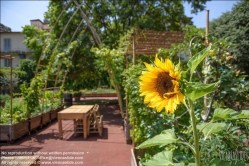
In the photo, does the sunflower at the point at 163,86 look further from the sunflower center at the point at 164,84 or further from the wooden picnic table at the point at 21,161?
the wooden picnic table at the point at 21,161

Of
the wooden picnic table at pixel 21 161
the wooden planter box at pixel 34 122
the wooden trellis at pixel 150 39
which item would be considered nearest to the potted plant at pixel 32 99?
the wooden planter box at pixel 34 122

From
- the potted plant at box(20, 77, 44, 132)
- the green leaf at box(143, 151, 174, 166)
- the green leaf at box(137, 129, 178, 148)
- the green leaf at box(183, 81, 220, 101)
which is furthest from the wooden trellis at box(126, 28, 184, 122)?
the green leaf at box(183, 81, 220, 101)

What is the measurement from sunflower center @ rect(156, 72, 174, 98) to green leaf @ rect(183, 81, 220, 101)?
0.26 ft

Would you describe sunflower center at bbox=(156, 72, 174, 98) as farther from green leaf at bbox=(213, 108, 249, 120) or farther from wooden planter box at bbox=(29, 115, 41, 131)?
wooden planter box at bbox=(29, 115, 41, 131)

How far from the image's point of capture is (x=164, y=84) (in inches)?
45.9

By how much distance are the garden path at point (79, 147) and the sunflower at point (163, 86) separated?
302 cm

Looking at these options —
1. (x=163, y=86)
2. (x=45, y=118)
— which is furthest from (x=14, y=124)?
(x=163, y=86)

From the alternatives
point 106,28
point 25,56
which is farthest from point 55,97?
point 25,56

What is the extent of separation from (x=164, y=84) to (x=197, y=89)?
0.64 ft

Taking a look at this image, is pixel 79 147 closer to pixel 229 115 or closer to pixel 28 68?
pixel 229 115

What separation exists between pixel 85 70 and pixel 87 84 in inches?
292

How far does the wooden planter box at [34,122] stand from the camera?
6.26 metres

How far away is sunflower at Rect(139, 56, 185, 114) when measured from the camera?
108 cm

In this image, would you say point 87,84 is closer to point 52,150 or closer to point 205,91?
point 52,150
